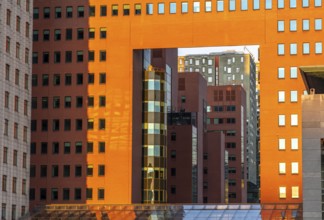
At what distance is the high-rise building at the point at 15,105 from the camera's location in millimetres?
99000

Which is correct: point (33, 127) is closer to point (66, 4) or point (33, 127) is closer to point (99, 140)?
point (99, 140)

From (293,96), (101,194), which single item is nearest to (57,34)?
(101,194)

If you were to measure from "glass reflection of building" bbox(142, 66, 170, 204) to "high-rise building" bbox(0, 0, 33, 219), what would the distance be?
26.3 meters

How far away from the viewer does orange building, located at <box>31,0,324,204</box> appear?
378 ft

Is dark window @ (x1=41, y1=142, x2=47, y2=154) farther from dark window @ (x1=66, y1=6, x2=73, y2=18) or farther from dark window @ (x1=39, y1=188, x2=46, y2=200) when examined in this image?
dark window @ (x1=66, y1=6, x2=73, y2=18)

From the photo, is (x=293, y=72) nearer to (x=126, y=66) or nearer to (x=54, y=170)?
(x=126, y=66)

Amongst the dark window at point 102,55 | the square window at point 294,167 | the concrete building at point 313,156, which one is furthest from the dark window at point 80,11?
the concrete building at point 313,156

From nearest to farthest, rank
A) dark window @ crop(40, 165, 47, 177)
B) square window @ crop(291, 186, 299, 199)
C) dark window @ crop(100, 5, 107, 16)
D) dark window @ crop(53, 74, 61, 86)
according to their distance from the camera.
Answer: square window @ crop(291, 186, 299, 199)
dark window @ crop(100, 5, 107, 16)
dark window @ crop(40, 165, 47, 177)
dark window @ crop(53, 74, 61, 86)

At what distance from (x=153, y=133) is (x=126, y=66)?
15.0 meters

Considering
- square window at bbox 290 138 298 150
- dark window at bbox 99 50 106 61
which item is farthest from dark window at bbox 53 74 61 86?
square window at bbox 290 138 298 150

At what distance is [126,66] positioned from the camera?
395 ft

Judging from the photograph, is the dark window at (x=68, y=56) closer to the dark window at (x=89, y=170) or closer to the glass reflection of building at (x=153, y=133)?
the glass reflection of building at (x=153, y=133)

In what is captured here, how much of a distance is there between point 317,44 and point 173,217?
30.2 m

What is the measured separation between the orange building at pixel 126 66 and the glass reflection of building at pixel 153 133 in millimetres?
5981
